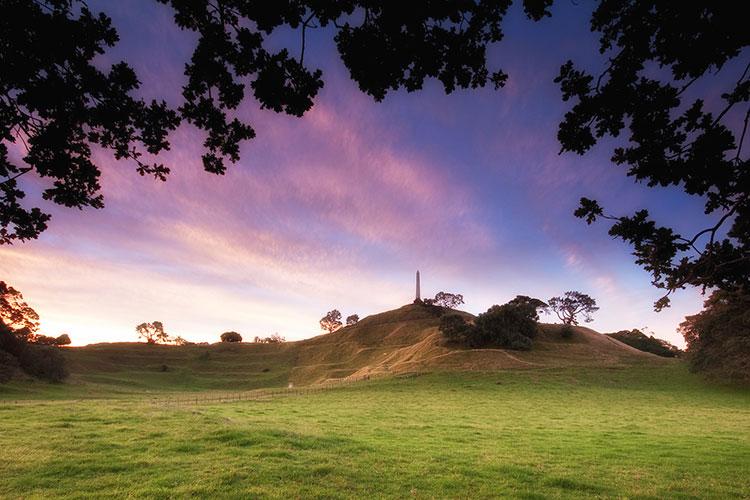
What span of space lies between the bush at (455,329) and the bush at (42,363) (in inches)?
2640

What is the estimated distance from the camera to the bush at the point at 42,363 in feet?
206

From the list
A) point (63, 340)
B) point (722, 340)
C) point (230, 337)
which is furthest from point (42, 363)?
point (722, 340)

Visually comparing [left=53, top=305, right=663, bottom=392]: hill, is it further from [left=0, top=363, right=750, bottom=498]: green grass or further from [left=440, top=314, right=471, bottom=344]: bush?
[left=0, top=363, right=750, bottom=498]: green grass

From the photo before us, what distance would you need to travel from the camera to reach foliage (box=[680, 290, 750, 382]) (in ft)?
153

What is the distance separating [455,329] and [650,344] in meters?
61.4

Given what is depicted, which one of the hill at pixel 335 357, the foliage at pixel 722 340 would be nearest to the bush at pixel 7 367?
the hill at pixel 335 357

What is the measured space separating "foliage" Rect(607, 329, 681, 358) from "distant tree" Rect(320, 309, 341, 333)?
10483 centimetres

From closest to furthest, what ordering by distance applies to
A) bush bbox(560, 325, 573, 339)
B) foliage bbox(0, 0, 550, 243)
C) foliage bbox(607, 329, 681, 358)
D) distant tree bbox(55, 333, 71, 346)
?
foliage bbox(0, 0, 550, 243) → bush bbox(560, 325, 573, 339) → foliage bbox(607, 329, 681, 358) → distant tree bbox(55, 333, 71, 346)

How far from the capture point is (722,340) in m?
50.3

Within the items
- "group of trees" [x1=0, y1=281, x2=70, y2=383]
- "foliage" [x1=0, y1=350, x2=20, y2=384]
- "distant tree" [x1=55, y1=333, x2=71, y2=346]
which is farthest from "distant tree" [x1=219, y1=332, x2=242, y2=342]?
"foliage" [x1=0, y1=350, x2=20, y2=384]

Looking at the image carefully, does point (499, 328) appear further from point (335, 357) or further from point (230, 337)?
point (230, 337)

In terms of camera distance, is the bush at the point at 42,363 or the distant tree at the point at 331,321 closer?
the bush at the point at 42,363

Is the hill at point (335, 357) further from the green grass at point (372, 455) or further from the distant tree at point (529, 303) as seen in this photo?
the green grass at point (372, 455)

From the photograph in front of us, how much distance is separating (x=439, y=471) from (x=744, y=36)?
1249 centimetres
